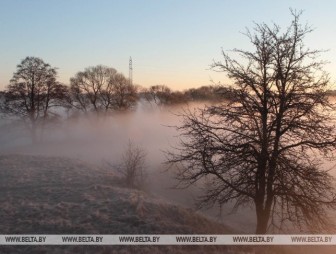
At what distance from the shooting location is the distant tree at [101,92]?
60.4 meters

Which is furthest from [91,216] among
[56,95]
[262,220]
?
[56,95]

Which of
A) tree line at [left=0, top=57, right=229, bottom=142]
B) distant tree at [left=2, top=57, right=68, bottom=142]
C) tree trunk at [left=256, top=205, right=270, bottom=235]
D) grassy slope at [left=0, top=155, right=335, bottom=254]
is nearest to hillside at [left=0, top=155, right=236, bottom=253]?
grassy slope at [left=0, top=155, right=335, bottom=254]

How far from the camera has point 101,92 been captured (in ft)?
200

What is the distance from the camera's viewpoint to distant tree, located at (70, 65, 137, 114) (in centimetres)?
6044

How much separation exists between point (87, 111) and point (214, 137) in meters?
49.9

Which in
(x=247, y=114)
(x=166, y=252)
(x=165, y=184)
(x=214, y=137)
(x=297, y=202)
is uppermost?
(x=247, y=114)

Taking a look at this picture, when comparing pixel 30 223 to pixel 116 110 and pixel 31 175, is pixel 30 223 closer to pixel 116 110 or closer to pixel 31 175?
pixel 31 175

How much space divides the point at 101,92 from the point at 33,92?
45.5ft

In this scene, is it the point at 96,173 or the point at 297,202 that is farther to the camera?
the point at 96,173

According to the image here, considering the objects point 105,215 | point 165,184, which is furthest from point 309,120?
point 165,184

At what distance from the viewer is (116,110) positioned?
63031mm

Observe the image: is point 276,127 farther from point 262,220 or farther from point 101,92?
point 101,92

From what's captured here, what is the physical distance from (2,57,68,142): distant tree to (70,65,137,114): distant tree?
29.6ft

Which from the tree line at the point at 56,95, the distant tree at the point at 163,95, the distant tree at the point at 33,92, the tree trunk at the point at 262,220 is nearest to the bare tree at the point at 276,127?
the tree trunk at the point at 262,220
